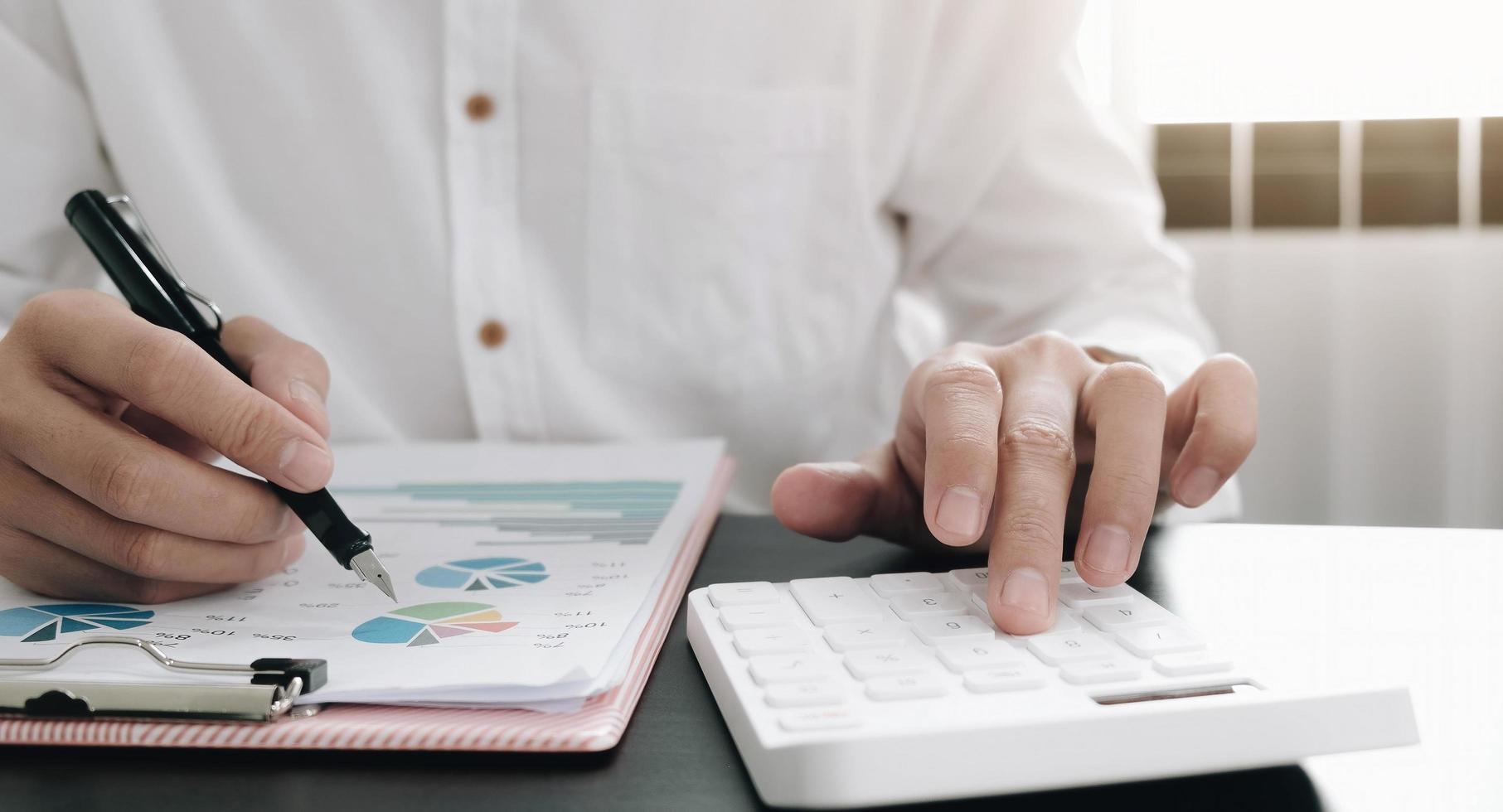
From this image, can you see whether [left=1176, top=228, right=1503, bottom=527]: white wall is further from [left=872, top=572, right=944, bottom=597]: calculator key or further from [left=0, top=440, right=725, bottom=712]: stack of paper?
[left=872, top=572, right=944, bottom=597]: calculator key

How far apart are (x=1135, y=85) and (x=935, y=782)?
1.47 metres

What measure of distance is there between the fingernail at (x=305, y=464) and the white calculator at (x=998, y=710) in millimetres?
177


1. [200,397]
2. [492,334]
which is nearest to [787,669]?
[200,397]

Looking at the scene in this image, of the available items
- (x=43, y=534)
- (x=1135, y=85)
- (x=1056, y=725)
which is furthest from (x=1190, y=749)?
(x=1135, y=85)

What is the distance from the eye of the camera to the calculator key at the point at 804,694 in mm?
295

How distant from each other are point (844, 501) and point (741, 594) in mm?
132

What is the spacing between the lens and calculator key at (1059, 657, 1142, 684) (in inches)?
12.1

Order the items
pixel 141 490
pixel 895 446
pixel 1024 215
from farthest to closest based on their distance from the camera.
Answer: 1. pixel 1024 215
2. pixel 895 446
3. pixel 141 490

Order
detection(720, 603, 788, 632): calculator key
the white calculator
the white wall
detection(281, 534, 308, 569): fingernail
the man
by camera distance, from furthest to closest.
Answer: the white wall, the man, detection(281, 534, 308, 569): fingernail, detection(720, 603, 788, 632): calculator key, the white calculator

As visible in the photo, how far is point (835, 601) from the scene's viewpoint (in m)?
0.40

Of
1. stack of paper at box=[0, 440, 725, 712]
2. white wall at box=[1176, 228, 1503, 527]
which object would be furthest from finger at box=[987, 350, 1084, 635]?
white wall at box=[1176, 228, 1503, 527]

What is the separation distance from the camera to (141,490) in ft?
1.37

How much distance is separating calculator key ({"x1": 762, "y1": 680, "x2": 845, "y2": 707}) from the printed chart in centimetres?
22

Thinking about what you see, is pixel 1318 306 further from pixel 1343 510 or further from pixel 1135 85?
pixel 1135 85
